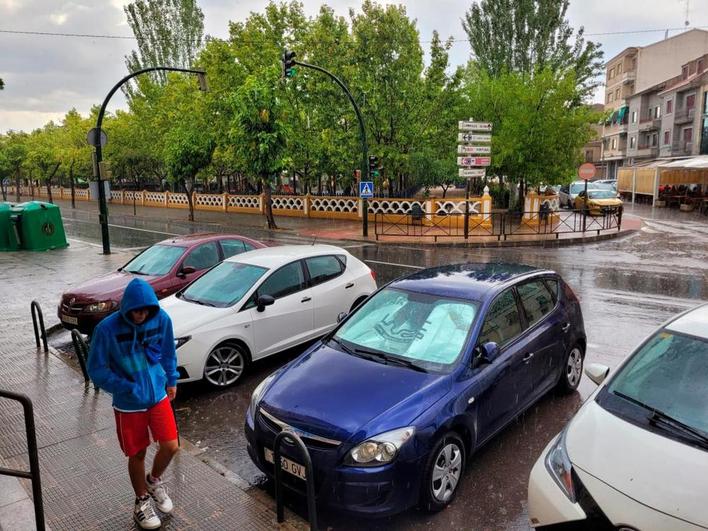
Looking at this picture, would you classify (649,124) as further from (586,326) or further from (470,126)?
(586,326)

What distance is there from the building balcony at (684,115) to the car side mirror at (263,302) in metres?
49.8

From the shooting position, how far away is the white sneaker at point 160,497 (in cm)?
382

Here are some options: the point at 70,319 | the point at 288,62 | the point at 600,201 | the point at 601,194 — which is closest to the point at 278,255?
the point at 70,319

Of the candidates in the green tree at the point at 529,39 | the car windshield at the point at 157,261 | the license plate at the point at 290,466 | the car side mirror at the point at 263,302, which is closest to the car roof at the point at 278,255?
the car side mirror at the point at 263,302

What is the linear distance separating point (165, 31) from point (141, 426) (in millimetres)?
66838

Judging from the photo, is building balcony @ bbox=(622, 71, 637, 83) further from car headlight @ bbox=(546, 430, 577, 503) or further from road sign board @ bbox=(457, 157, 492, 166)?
car headlight @ bbox=(546, 430, 577, 503)

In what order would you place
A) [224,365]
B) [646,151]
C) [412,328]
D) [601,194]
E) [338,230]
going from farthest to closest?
[646,151], [601,194], [338,230], [224,365], [412,328]

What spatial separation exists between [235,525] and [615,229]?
74.7ft

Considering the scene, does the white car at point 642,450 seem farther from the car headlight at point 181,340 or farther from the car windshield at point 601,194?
the car windshield at point 601,194

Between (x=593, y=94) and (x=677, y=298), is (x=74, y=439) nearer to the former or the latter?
(x=677, y=298)

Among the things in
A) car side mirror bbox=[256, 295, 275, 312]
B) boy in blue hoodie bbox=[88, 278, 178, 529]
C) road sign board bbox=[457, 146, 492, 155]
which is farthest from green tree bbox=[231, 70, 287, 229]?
boy in blue hoodie bbox=[88, 278, 178, 529]

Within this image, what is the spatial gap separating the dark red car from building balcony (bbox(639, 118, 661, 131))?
55.0 meters

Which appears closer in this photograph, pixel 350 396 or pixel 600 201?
pixel 350 396

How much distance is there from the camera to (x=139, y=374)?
3.49 m
